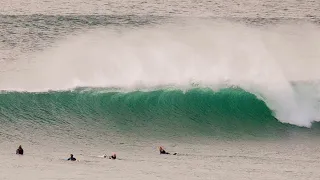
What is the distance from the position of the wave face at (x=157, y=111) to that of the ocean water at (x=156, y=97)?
4cm

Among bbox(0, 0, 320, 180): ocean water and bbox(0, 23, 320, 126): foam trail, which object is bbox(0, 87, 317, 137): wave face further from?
bbox(0, 23, 320, 126): foam trail

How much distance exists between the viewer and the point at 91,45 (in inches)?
1543

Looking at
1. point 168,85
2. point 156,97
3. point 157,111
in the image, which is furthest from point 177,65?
point 157,111

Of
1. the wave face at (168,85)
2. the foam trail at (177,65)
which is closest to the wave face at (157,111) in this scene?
the wave face at (168,85)

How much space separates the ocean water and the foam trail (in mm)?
49

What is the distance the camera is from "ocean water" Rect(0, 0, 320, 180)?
2631 centimetres

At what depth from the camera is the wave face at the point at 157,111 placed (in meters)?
30.8

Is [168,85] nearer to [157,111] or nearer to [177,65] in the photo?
[177,65]

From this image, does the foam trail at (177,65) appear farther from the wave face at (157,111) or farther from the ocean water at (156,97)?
the wave face at (157,111)

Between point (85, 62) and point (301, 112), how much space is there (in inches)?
340

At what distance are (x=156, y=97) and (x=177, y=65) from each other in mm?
2256

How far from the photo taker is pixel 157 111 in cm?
3234

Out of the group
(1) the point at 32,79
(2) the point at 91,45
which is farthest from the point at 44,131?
(2) the point at 91,45

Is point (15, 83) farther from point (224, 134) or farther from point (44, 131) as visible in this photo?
point (224, 134)
